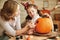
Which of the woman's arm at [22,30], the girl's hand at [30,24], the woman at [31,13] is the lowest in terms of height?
the woman's arm at [22,30]

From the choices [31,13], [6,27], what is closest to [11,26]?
[6,27]

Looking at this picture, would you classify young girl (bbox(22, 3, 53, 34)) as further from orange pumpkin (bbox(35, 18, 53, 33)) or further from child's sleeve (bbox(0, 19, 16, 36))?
child's sleeve (bbox(0, 19, 16, 36))

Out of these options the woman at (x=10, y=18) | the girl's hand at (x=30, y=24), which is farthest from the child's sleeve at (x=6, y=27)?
the girl's hand at (x=30, y=24)

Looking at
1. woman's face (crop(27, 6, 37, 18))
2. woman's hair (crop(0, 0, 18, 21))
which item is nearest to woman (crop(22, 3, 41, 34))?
woman's face (crop(27, 6, 37, 18))

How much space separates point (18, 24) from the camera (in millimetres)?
1459

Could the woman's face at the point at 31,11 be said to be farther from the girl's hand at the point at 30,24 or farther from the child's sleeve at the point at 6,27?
the child's sleeve at the point at 6,27

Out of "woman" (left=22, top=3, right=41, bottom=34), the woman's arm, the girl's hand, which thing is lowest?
the woman's arm

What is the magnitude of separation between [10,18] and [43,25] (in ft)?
0.75

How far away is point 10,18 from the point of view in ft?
4.62

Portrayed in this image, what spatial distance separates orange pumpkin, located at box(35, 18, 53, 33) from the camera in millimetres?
1434

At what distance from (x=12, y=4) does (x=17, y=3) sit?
0.16ft

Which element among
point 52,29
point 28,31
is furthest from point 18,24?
point 52,29

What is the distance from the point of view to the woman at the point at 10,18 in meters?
1.39

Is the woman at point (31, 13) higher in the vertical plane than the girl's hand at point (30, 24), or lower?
higher
